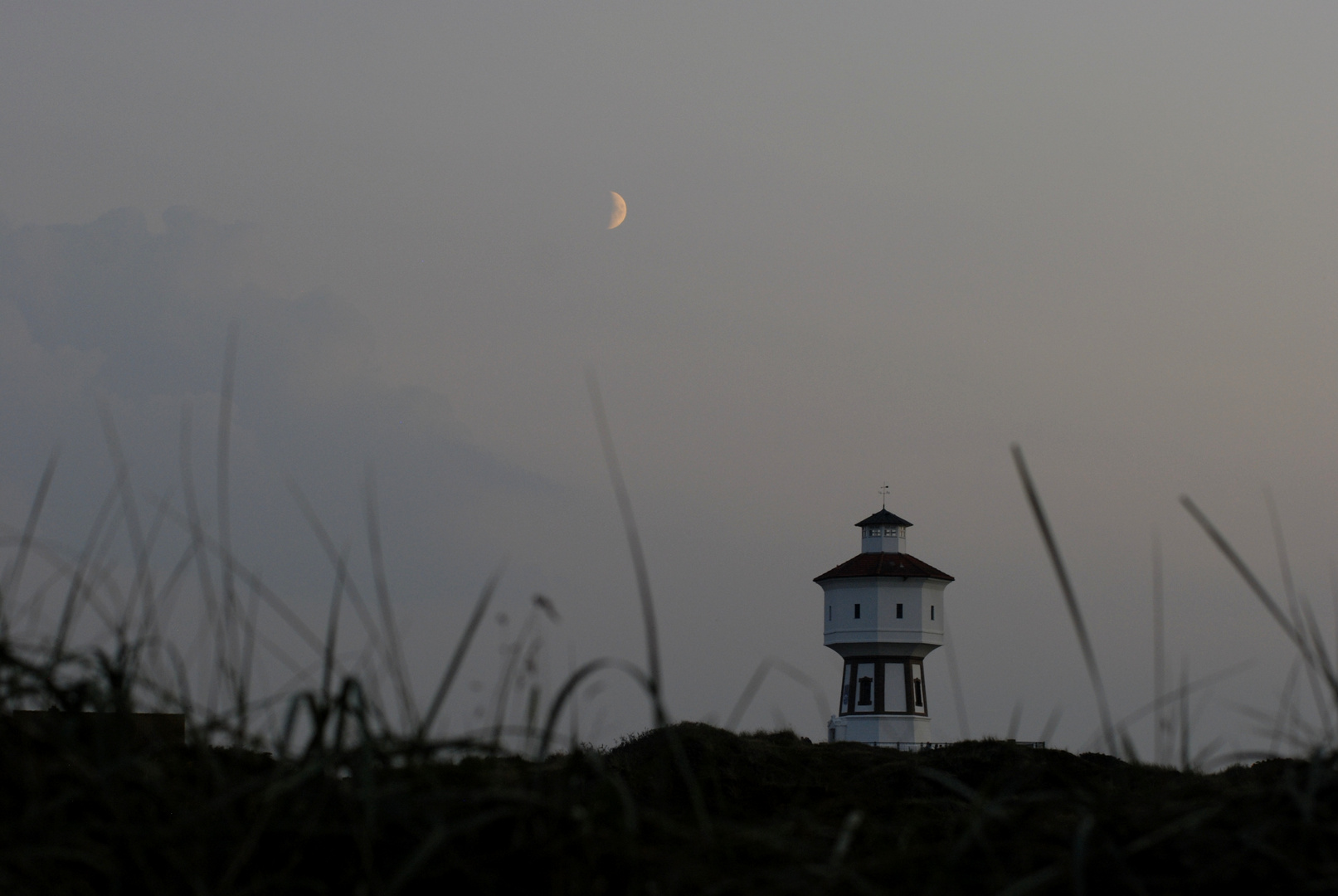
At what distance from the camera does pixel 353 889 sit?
1.44 metres

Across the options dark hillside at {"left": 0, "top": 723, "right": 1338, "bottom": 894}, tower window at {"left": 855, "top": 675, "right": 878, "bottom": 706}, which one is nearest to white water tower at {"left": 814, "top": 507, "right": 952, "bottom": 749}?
tower window at {"left": 855, "top": 675, "right": 878, "bottom": 706}

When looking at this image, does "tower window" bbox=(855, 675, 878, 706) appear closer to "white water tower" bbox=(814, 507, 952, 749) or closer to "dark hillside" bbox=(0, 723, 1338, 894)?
"white water tower" bbox=(814, 507, 952, 749)

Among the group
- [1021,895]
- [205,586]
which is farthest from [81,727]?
[1021,895]

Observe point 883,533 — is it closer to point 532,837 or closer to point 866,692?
point 866,692

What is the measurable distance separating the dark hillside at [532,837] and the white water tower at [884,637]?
41180 mm

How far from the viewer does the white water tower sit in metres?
42.4

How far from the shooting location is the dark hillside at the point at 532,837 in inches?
54.2

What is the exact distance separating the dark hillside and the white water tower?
41.2m

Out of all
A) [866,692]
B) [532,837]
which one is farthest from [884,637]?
[532,837]

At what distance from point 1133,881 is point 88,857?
1.06m

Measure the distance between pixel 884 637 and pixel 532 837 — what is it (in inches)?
1649

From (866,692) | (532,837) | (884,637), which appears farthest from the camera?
(866,692)

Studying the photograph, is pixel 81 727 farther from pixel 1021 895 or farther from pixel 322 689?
pixel 1021 895

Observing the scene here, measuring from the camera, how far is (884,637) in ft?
139
